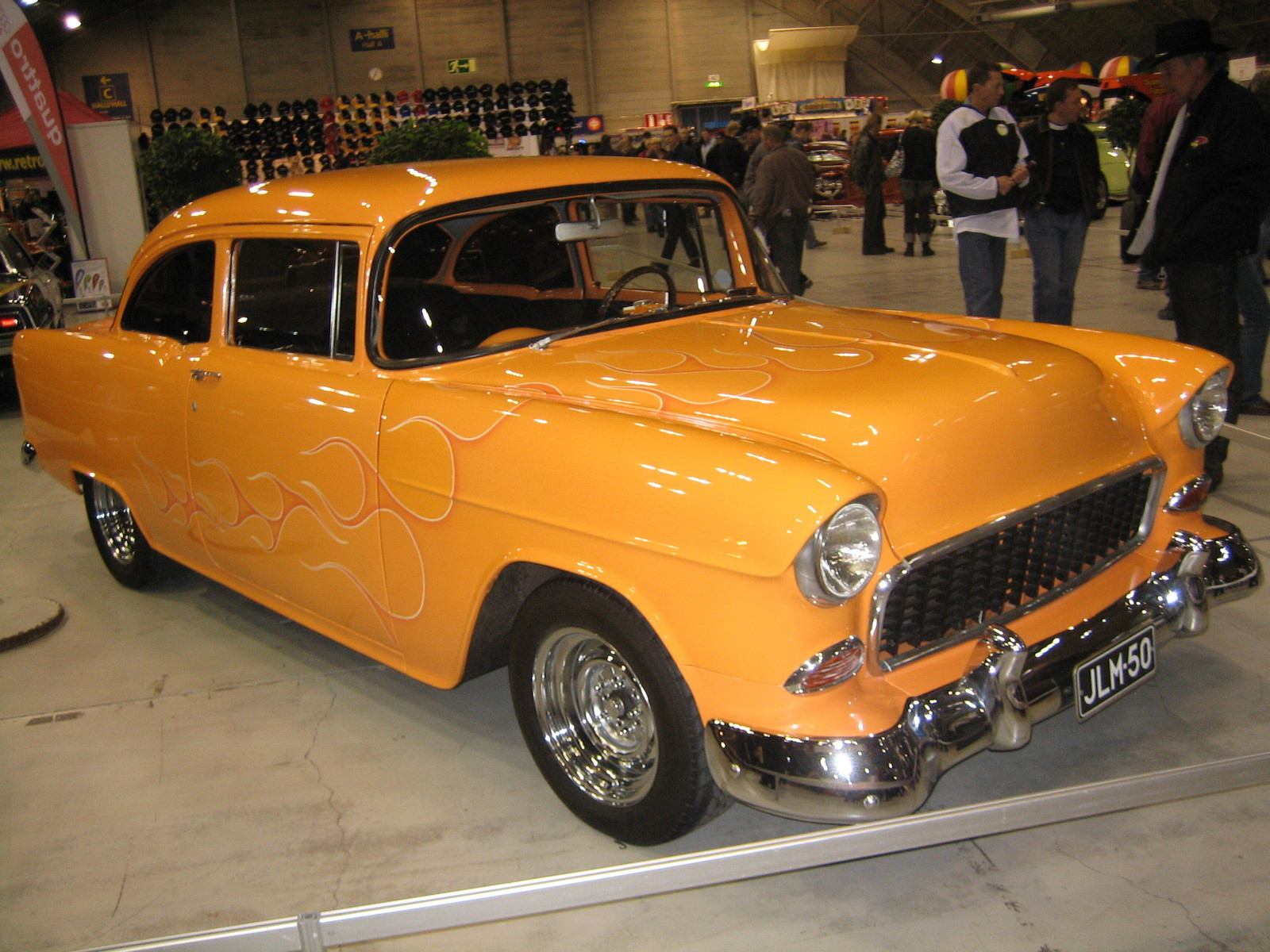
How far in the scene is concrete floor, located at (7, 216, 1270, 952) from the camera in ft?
7.34

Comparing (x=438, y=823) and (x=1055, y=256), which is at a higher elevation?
(x=1055, y=256)

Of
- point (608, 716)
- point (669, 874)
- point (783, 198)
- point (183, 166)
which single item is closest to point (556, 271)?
point (608, 716)

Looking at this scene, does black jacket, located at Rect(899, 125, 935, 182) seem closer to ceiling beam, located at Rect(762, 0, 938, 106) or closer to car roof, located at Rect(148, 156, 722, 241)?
car roof, located at Rect(148, 156, 722, 241)

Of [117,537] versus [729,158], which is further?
[729,158]

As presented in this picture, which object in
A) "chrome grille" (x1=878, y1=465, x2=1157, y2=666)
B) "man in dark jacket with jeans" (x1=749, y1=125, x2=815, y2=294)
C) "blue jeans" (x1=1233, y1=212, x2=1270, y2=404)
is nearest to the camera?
"chrome grille" (x1=878, y1=465, x2=1157, y2=666)

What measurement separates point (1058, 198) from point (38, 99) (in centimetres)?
948

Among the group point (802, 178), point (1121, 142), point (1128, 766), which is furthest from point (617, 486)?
point (1121, 142)

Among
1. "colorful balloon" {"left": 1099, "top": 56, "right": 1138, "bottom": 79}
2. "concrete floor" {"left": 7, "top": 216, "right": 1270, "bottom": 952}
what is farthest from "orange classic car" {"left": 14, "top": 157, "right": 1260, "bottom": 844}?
"colorful balloon" {"left": 1099, "top": 56, "right": 1138, "bottom": 79}

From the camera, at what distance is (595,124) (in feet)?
86.9

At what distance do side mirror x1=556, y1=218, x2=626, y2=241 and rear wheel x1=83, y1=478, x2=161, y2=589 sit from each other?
2.31 m

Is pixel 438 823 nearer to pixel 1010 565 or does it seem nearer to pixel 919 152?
pixel 1010 565

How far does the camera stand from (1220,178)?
171 inches

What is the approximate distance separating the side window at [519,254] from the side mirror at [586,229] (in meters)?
0.09

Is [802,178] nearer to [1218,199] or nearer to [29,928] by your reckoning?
[1218,199]
